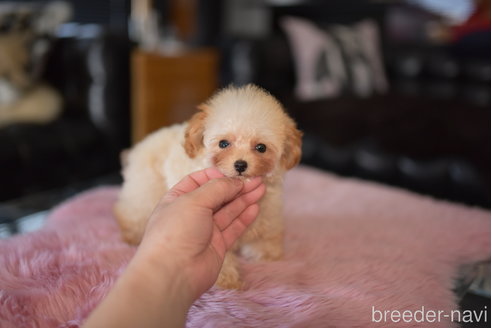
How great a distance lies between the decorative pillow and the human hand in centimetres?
185

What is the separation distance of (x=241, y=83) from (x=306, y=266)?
1794 millimetres

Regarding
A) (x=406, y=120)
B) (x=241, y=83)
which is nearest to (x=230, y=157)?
(x=406, y=120)

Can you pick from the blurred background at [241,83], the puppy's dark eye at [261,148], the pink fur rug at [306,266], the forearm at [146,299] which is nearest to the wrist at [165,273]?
the forearm at [146,299]

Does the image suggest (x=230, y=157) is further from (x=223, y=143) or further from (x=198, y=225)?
(x=198, y=225)

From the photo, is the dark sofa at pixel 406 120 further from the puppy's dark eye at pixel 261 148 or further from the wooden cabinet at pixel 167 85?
the puppy's dark eye at pixel 261 148

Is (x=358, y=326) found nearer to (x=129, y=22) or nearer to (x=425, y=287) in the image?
(x=425, y=287)

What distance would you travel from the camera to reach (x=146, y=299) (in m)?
0.76

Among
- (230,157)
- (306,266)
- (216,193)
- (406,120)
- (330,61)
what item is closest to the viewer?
(216,193)

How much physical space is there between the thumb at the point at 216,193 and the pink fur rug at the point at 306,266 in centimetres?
22

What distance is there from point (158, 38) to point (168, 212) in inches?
119

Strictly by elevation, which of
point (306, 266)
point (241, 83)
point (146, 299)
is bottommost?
point (306, 266)

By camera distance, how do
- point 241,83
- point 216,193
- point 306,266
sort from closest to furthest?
point 216,193, point 306,266, point 241,83

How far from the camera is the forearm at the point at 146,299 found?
0.72 meters

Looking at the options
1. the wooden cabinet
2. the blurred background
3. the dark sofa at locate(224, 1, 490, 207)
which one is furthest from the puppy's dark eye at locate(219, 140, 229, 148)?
the wooden cabinet
